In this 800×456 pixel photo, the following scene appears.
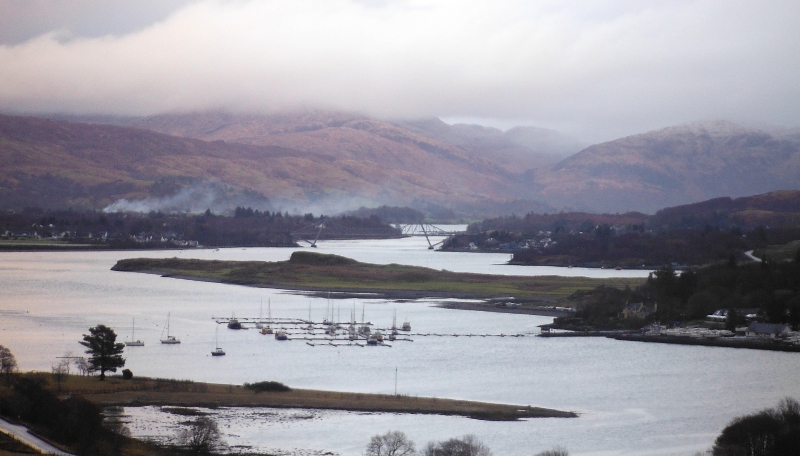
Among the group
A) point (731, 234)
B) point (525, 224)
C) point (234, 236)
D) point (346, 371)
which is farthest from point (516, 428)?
point (525, 224)

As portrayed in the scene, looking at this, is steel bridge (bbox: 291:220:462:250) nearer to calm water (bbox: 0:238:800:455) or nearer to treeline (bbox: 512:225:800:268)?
treeline (bbox: 512:225:800:268)

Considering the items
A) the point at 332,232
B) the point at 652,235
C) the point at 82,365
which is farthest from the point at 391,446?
the point at 332,232

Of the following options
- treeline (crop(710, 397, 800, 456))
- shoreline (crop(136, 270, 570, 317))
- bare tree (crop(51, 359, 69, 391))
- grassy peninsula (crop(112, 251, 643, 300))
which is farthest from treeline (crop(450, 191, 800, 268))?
treeline (crop(710, 397, 800, 456))

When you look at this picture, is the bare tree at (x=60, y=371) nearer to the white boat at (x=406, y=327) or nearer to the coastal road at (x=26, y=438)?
the coastal road at (x=26, y=438)

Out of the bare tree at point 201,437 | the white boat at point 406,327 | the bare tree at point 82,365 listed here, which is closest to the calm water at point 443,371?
the bare tree at point 201,437

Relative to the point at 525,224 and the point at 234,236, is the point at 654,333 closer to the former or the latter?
the point at 234,236

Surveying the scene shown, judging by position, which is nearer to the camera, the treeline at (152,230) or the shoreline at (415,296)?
the shoreline at (415,296)
